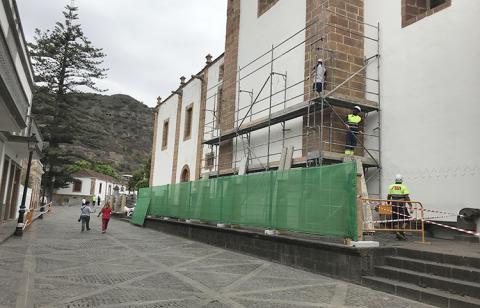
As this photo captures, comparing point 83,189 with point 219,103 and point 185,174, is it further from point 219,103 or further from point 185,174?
point 219,103

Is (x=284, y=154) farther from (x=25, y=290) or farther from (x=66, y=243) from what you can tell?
(x=25, y=290)

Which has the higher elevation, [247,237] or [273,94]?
[273,94]

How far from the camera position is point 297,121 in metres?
15.1

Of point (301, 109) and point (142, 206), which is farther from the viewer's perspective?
point (142, 206)

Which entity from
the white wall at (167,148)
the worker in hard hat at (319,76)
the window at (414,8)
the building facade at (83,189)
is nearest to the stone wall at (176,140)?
the white wall at (167,148)

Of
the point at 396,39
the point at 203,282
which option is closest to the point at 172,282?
the point at 203,282

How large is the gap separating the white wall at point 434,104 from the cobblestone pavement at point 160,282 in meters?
4.46

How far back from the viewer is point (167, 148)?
30.2m

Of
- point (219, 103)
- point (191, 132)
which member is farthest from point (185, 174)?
point (219, 103)

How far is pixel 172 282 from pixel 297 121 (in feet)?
28.2

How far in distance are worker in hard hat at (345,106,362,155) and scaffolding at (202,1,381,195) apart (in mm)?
192

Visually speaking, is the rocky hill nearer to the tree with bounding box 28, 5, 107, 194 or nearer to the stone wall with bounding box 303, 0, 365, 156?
the tree with bounding box 28, 5, 107, 194

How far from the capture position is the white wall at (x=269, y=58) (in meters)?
15.5

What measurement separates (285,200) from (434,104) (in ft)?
15.2
